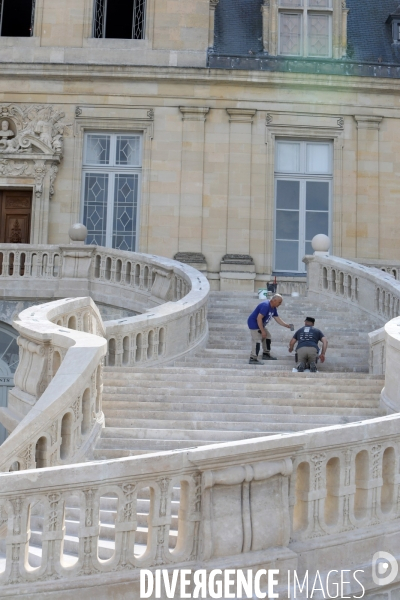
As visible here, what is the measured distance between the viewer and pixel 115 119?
19484 mm

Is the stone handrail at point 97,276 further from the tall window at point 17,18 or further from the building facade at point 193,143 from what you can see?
the tall window at point 17,18

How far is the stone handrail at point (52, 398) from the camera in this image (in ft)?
22.2

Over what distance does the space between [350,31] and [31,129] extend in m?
7.90

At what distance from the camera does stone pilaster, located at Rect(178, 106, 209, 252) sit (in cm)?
1916

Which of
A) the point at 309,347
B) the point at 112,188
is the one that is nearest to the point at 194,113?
the point at 112,188

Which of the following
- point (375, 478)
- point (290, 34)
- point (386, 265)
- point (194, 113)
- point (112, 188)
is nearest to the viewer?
point (375, 478)

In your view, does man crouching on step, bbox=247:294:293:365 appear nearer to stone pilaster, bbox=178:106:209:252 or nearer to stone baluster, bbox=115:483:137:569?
stone baluster, bbox=115:483:137:569

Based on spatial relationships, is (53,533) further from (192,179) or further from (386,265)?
(192,179)

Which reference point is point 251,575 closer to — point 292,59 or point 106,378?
point 106,378

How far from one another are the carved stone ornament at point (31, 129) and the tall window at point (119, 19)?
2290 millimetres

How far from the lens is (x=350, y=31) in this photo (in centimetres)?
2077

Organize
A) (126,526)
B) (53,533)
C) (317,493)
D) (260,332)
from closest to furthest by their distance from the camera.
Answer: (53,533), (126,526), (317,493), (260,332)

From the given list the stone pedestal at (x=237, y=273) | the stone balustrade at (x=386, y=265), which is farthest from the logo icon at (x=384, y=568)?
the stone pedestal at (x=237, y=273)

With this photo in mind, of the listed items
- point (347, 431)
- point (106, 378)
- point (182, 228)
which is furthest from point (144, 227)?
point (347, 431)
